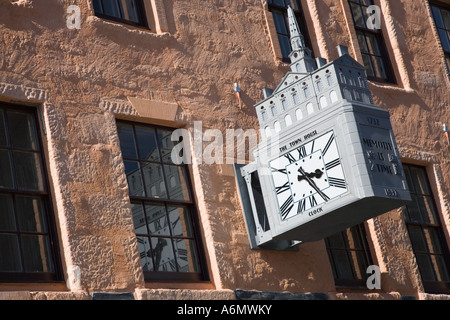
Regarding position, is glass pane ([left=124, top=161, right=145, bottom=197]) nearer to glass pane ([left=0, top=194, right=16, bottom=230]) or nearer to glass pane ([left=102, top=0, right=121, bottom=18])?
glass pane ([left=0, top=194, right=16, bottom=230])

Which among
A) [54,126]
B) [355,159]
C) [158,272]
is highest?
[54,126]

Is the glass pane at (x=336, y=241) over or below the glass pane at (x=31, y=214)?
below

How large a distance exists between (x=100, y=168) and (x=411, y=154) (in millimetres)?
4935

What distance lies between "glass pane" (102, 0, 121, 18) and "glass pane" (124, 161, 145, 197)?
1.89m

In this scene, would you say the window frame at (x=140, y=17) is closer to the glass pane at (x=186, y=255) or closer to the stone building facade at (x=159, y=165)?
the stone building facade at (x=159, y=165)

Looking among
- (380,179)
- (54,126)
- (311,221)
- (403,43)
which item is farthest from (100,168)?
(403,43)

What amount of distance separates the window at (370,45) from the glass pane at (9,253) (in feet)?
20.5

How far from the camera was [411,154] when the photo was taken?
42.3 ft

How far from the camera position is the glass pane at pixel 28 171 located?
30.1 feet

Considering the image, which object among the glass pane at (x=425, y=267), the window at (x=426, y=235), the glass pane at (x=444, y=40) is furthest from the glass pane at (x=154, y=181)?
the glass pane at (x=444, y=40)

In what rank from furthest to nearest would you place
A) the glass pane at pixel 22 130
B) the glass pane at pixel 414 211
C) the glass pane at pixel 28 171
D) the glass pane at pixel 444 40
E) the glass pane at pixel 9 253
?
the glass pane at pixel 444 40
the glass pane at pixel 414 211
the glass pane at pixel 22 130
the glass pane at pixel 28 171
the glass pane at pixel 9 253

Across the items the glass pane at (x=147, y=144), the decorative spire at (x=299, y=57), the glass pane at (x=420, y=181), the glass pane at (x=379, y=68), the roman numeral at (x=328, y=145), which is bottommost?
the roman numeral at (x=328, y=145)

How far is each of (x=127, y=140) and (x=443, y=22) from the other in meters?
6.83

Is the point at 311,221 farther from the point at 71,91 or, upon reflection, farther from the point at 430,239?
the point at 430,239
